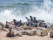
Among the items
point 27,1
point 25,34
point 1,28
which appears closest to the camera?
point 25,34

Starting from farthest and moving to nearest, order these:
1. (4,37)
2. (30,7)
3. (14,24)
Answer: (30,7) → (14,24) → (4,37)

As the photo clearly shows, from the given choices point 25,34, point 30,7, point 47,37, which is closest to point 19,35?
point 25,34

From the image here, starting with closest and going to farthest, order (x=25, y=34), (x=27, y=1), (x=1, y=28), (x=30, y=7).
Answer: (x=25, y=34) → (x=1, y=28) → (x=30, y=7) → (x=27, y=1)

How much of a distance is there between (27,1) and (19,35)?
48.2ft

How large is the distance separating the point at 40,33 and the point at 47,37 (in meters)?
0.43

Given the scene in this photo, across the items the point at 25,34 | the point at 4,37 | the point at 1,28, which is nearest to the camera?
the point at 4,37

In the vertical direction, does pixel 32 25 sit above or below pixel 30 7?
below

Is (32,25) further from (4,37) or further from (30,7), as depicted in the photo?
(30,7)

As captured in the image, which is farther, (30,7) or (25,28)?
(30,7)

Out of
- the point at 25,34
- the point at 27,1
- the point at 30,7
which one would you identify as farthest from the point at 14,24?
the point at 27,1

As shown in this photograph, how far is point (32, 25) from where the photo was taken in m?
11.1

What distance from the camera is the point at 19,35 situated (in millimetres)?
9016

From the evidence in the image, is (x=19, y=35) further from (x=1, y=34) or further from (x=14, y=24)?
(x=14, y=24)

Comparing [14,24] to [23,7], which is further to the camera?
[23,7]
